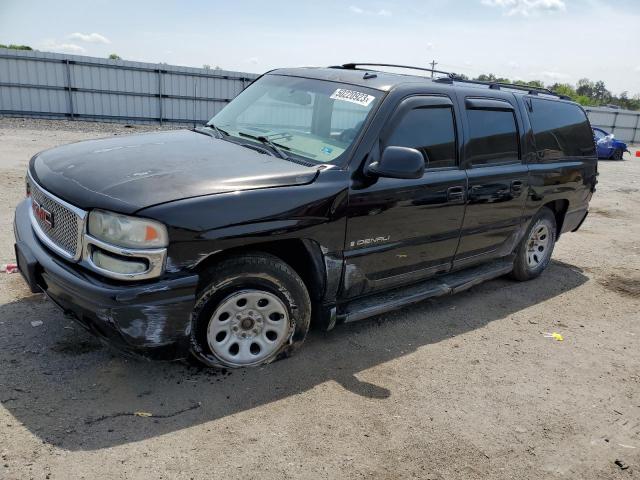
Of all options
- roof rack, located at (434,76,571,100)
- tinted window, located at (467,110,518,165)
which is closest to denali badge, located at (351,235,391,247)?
tinted window, located at (467,110,518,165)

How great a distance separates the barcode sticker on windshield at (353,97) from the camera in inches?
152

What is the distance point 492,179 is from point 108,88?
61.1 feet

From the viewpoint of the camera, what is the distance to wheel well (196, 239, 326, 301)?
3.34m

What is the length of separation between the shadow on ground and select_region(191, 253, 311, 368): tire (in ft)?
0.49

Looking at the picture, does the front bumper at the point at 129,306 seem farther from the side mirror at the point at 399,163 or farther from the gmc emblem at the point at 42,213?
the side mirror at the point at 399,163

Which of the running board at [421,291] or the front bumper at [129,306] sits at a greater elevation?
the front bumper at [129,306]

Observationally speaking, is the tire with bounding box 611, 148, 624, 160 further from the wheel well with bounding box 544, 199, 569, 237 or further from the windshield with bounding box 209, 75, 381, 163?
the windshield with bounding box 209, 75, 381, 163

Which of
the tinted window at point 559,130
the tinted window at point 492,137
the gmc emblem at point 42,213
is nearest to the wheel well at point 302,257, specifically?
the gmc emblem at point 42,213

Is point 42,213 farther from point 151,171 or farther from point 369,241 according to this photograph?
→ point 369,241

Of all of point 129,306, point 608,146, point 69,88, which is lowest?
point 608,146

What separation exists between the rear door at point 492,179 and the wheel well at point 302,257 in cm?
157

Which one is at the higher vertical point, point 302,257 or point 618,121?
point 302,257

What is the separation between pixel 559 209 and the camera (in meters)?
5.93

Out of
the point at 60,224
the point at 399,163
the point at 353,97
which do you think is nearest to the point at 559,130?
the point at 353,97
